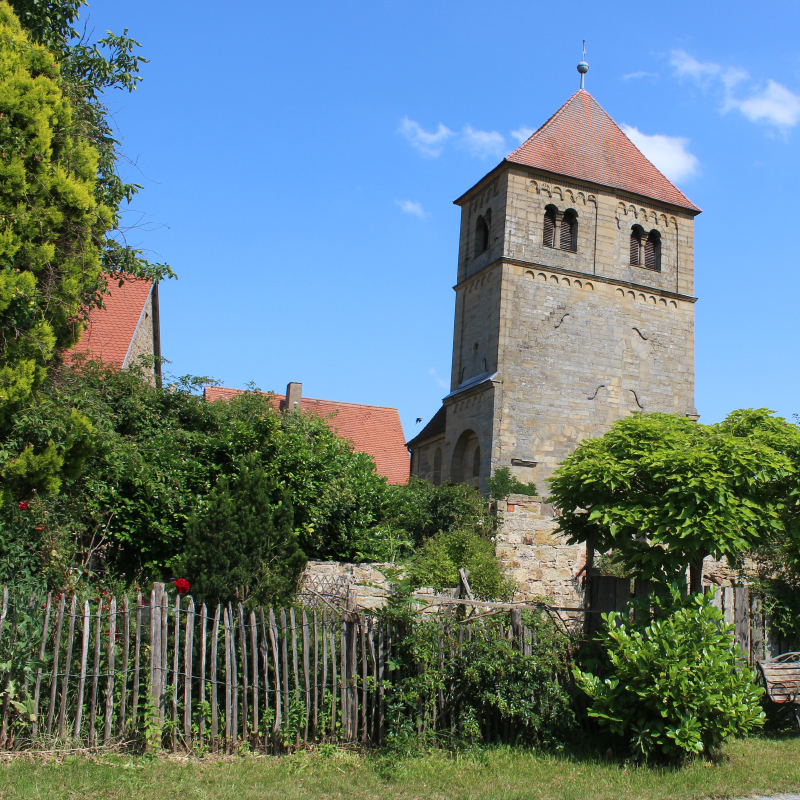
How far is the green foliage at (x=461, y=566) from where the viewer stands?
425 inches

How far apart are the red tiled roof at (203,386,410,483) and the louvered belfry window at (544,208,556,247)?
1039 cm

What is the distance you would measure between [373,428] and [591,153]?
43.1 ft

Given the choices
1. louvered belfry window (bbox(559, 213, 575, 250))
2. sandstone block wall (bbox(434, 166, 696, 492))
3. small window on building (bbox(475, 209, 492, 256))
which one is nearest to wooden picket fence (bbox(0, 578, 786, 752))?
sandstone block wall (bbox(434, 166, 696, 492))

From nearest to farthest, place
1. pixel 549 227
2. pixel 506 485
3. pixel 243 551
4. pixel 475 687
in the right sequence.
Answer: pixel 475 687 → pixel 243 551 → pixel 506 485 → pixel 549 227

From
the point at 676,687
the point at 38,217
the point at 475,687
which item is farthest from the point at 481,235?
the point at 676,687

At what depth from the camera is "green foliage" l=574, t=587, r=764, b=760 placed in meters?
6.28

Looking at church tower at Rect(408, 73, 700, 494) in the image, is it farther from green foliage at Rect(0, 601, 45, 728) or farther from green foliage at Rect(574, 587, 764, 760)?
green foliage at Rect(0, 601, 45, 728)

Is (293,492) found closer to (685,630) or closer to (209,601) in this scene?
(209,601)

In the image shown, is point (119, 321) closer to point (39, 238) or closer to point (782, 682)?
point (39, 238)

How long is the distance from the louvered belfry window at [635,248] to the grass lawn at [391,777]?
64.4ft

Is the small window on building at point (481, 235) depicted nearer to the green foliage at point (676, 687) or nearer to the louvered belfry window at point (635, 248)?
the louvered belfry window at point (635, 248)

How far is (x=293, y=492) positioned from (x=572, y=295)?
575 inches

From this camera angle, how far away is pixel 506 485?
19.6 m

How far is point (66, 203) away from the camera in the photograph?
6953mm
